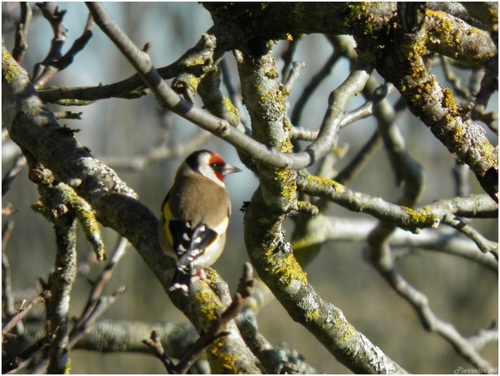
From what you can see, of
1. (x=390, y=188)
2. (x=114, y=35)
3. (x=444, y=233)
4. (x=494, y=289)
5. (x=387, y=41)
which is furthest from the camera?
(x=390, y=188)

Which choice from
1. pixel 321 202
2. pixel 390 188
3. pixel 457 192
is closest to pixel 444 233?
pixel 457 192

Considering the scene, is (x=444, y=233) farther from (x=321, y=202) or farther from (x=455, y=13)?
(x=455, y=13)

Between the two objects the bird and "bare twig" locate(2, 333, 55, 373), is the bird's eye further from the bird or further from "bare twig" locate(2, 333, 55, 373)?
"bare twig" locate(2, 333, 55, 373)

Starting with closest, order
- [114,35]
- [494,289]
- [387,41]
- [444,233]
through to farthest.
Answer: [114,35] → [387,41] → [444,233] → [494,289]

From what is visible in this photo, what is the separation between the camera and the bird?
106 inches

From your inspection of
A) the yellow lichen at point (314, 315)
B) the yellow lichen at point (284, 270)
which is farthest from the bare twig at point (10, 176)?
the yellow lichen at point (314, 315)

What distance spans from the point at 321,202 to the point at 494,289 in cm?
1513

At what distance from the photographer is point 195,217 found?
3432 mm

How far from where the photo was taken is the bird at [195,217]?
270cm

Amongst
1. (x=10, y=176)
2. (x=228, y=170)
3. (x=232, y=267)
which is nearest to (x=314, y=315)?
(x=228, y=170)

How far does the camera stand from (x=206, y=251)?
3.18 m

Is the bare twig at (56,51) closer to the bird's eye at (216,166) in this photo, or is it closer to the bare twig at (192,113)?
the bird's eye at (216,166)

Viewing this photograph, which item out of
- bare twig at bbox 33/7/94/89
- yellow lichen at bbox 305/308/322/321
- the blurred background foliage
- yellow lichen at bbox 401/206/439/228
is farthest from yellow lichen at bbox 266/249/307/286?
the blurred background foliage

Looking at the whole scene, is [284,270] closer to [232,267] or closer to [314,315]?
[314,315]
